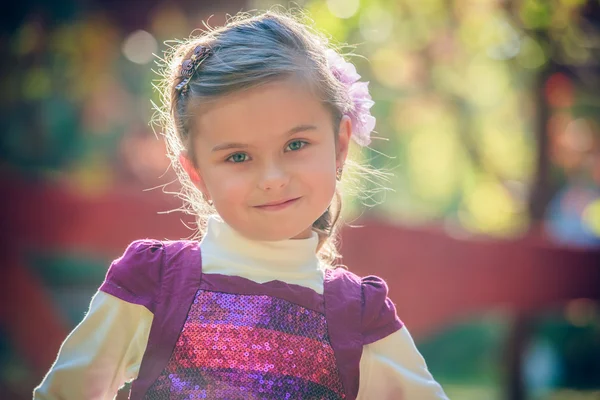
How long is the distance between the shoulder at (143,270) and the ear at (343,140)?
0.46m

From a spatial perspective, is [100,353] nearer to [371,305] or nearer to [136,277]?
[136,277]

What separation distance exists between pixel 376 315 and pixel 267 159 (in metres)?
0.48

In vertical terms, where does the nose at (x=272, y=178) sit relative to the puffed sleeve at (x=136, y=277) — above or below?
above

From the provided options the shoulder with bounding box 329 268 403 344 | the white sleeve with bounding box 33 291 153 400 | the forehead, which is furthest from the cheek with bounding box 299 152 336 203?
the white sleeve with bounding box 33 291 153 400

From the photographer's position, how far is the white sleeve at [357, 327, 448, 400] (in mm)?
1905

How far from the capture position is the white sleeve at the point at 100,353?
175 cm

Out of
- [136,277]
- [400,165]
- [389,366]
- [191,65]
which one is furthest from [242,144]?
[400,165]

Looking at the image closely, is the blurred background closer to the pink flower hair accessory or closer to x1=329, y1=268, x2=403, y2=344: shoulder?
the pink flower hair accessory

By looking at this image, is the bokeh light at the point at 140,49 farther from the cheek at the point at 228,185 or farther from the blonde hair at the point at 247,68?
the cheek at the point at 228,185

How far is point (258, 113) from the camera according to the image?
5.96 ft

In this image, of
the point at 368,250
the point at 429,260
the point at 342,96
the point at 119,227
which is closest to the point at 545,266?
the point at 429,260

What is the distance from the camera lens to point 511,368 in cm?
605

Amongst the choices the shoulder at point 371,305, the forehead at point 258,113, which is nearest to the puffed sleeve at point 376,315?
the shoulder at point 371,305

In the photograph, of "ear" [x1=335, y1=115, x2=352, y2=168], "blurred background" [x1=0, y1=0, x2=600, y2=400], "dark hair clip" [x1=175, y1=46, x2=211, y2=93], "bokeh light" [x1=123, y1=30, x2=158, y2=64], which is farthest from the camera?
"bokeh light" [x1=123, y1=30, x2=158, y2=64]
